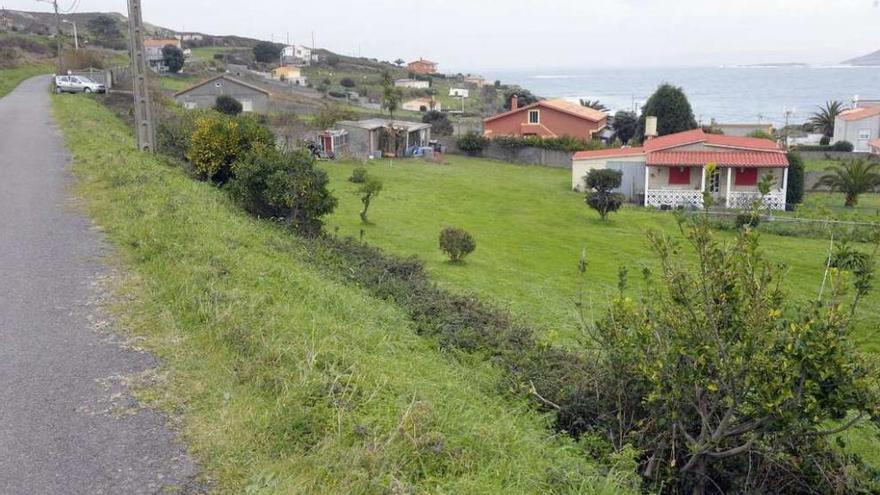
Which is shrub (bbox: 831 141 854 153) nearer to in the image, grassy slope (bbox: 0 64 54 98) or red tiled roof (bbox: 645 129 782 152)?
red tiled roof (bbox: 645 129 782 152)

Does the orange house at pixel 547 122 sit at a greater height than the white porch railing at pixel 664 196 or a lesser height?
greater

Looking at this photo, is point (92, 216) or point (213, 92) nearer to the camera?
point (92, 216)

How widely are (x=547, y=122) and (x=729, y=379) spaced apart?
168ft

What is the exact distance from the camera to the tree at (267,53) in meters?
133

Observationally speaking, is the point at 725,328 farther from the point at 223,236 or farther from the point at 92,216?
the point at 92,216

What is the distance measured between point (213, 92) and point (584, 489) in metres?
55.7

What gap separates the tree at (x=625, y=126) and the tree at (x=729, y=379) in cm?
5718

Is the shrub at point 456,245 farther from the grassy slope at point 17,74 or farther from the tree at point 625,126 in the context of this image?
the tree at point 625,126

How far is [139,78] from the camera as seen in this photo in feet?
72.5

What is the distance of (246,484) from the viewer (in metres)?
4.74

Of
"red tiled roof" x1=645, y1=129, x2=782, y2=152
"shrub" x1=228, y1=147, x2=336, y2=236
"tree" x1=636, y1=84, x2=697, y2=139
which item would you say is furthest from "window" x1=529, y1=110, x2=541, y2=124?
"shrub" x1=228, y1=147, x2=336, y2=236

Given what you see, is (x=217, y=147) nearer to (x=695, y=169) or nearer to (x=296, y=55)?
(x=695, y=169)

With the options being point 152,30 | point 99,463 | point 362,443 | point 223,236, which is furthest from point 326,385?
point 152,30

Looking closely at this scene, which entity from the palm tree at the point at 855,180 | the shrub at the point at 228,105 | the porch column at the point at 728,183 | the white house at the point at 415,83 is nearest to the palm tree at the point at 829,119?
the palm tree at the point at 855,180
